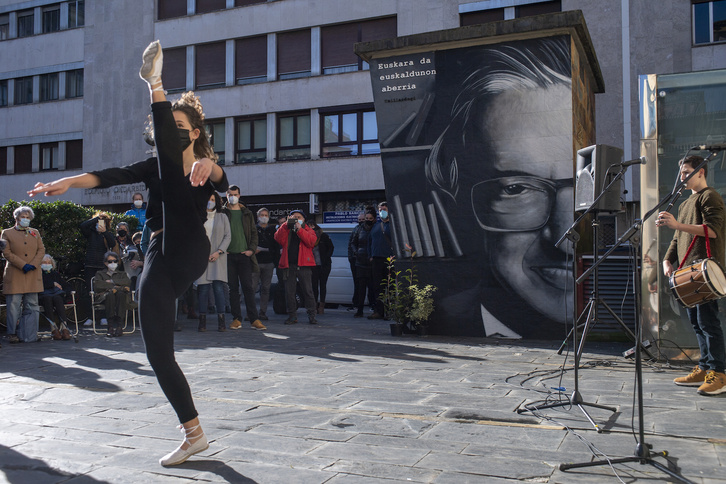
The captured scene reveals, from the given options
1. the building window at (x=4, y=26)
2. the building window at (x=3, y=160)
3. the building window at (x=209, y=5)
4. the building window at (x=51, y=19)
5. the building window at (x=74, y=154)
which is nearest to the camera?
the building window at (x=209, y=5)

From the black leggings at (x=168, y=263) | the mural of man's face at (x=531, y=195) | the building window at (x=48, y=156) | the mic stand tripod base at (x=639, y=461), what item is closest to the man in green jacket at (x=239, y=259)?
the mural of man's face at (x=531, y=195)

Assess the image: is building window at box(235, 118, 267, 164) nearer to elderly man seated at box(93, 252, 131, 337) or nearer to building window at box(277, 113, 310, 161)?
building window at box(277, 113, 310, 161)

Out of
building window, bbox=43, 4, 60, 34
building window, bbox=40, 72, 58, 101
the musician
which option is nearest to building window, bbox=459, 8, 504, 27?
the musician

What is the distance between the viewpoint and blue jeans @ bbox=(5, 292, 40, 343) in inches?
386

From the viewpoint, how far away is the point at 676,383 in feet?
20.8

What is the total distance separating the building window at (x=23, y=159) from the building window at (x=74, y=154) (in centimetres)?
252

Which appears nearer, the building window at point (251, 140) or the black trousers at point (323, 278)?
the black trousers at point (323, 278)

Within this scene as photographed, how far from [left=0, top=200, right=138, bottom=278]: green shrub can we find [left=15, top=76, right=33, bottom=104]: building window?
2540 centimetres

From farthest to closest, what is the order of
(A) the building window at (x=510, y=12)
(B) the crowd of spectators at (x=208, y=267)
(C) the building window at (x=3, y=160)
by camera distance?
(C) the building window at (x=3, y=160) → (A) the building window at (x=510, y=12) → (B) the crowd of spectators at (x=208, y=267)

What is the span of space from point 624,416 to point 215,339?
6.31 m

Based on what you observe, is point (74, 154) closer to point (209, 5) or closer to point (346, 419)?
point (209, 5)

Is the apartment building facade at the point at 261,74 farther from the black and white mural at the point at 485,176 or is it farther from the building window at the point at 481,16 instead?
the black and white mural at the point at 485,176

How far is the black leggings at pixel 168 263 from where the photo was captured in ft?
12.5

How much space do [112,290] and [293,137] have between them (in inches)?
699
